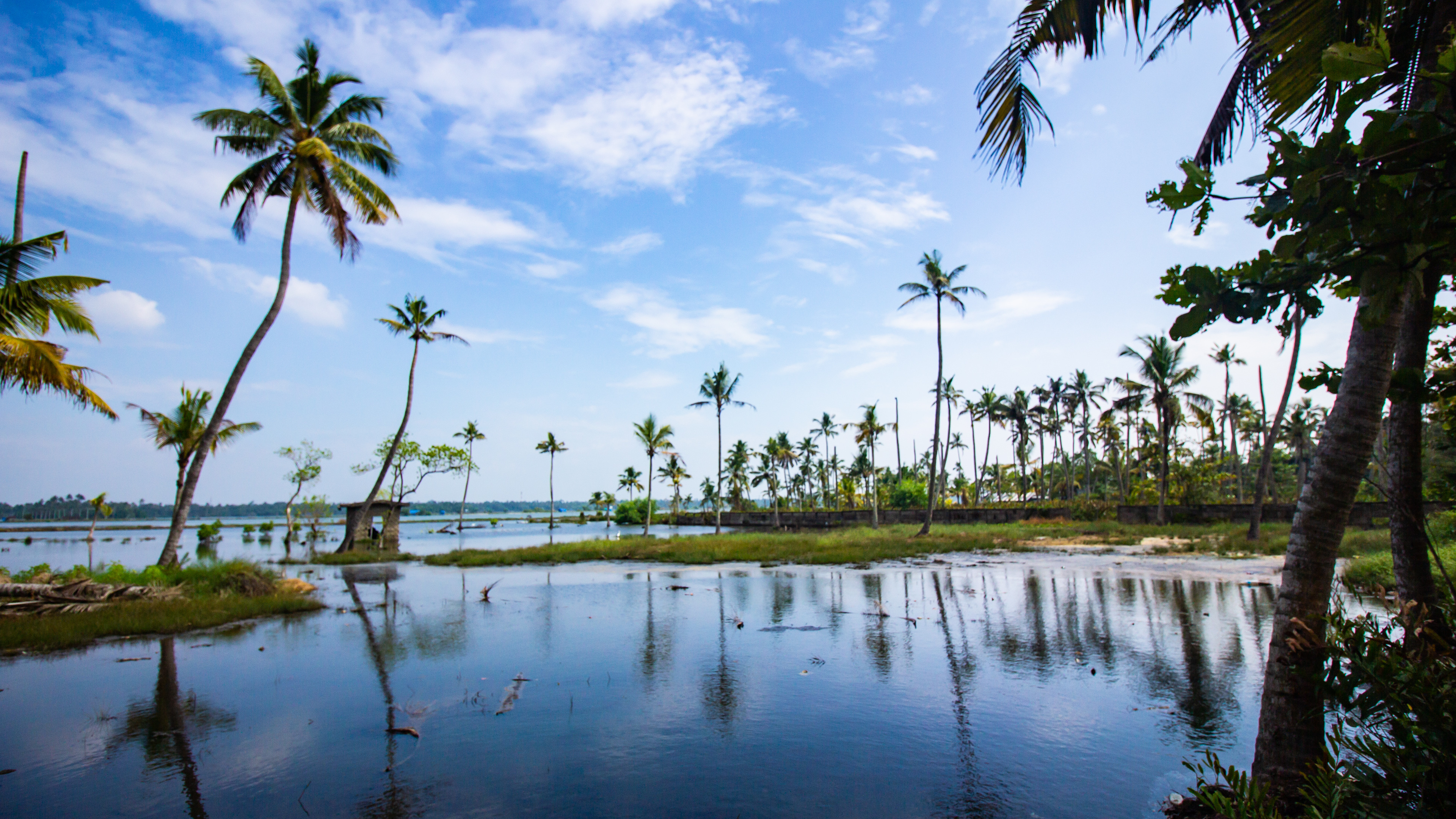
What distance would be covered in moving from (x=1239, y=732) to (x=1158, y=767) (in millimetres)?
1399

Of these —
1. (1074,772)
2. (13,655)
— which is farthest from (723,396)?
(1074,772)

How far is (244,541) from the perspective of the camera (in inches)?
2067

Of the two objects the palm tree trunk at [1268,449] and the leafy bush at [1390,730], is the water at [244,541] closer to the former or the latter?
the leafy bush at [1390,730]

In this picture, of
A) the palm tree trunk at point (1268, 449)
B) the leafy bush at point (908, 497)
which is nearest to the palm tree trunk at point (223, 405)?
the palm tree trunk at point (1268, 449)

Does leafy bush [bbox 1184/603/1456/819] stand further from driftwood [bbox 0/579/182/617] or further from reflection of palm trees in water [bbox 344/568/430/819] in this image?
driftwood [bbox 0/579/182/617]

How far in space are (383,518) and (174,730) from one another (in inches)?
1218

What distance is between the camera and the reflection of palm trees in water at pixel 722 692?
7.16m

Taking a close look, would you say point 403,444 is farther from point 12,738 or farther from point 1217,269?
point 1217,269

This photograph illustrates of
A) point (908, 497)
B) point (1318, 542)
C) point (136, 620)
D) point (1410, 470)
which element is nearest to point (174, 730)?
point (136, 620)

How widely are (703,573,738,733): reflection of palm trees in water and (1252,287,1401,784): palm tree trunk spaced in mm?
4639

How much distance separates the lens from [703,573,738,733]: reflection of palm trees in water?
7156 millimetres

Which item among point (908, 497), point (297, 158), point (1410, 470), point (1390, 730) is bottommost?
point (908, 497)

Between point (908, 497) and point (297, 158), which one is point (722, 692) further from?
point (908, 497)

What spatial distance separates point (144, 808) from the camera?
16.5 feet
